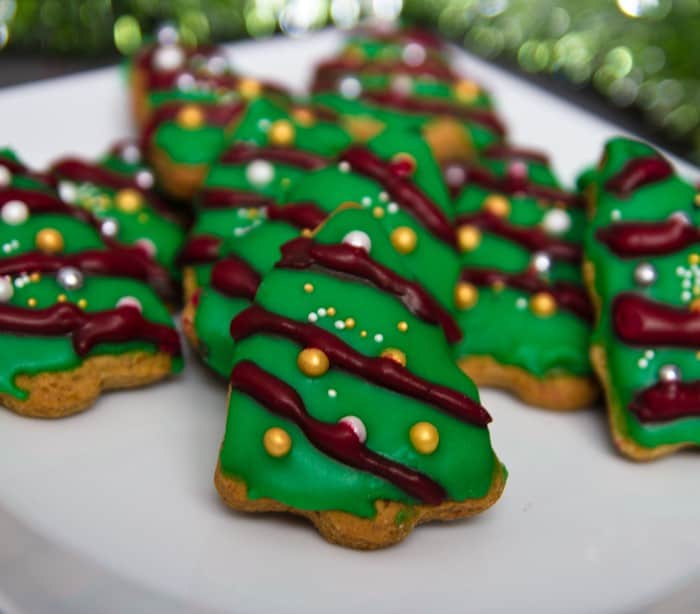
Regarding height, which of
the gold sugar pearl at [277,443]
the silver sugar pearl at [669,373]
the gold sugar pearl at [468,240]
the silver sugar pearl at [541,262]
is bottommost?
the gold sugar pearl at [277,443]

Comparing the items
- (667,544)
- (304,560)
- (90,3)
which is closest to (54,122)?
(90,3)

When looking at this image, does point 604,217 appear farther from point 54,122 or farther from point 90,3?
point 90,3

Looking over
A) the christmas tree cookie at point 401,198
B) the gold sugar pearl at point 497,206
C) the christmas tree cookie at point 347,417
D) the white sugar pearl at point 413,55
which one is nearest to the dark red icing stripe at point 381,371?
the christmas tree cookie at point 347,417

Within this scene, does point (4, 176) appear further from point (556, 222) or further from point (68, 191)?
point (556, 222)

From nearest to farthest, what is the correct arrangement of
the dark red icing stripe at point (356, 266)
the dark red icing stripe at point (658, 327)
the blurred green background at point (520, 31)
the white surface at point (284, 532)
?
the white surface at point (284, 532) → the dark red icing stripe at point (356, 266) → the dark red icing stripe at point (658, 327) → the blurred green background at point (520, 31)

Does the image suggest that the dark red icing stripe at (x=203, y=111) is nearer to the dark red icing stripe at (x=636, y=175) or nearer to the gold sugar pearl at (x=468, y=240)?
the gold sugar pearl at (x=468, y=240)

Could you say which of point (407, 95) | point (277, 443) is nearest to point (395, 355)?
point (277, 443)
